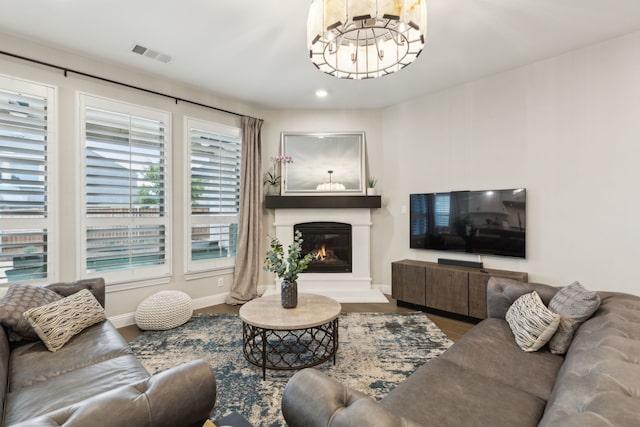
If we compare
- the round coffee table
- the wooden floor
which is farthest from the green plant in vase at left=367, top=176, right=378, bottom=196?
the round coffee table

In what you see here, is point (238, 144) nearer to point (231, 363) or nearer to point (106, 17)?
point (106, 17)

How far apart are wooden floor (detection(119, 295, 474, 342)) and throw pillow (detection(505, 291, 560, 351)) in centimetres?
116

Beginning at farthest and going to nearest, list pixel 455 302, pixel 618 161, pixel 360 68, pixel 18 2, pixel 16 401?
pixel 455 302 → pixel 618 161 → pixel 18 2 → pixel 360 68 → pixel 16 401

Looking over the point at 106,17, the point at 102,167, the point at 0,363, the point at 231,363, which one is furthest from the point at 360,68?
the point at 102,167

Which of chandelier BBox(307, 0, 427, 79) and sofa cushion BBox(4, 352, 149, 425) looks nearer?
sofa cushion BBox(4, 352, 149, 425)

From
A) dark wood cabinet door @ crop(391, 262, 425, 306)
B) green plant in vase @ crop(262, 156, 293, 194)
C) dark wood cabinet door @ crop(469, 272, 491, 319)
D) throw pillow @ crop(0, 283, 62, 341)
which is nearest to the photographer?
throw pillow @ crop(0, 283, 62, 341)

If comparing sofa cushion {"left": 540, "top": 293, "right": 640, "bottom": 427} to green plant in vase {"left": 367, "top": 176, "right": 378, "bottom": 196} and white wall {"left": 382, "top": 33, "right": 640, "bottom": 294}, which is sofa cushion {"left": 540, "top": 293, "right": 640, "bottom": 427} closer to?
white wall {"left": 382, "top": 33, "right": 640, "bottom": 294}

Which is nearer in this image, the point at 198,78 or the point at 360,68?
the point at 360,68

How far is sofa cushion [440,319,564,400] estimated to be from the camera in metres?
1.47

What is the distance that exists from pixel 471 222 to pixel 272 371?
114 inches

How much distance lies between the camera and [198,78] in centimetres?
363

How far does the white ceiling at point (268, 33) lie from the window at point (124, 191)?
2.10ft

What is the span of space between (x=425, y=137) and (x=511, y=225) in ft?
5.42

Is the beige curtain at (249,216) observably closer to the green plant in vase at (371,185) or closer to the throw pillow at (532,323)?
the green plant in vase at (371,185)
